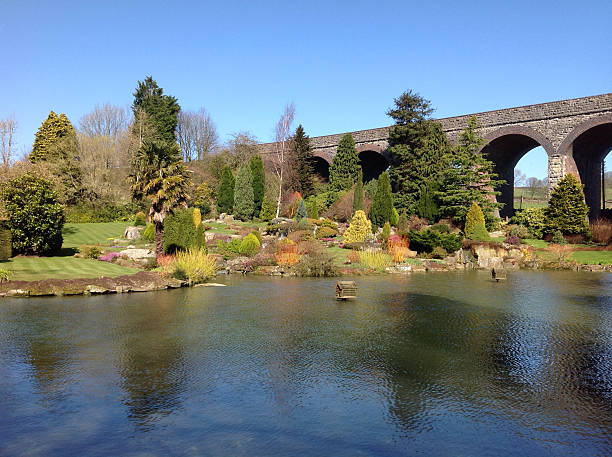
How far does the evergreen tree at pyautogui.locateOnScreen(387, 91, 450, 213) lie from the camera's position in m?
35.2

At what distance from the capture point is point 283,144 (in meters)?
42.0

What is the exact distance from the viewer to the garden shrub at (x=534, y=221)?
29266mm

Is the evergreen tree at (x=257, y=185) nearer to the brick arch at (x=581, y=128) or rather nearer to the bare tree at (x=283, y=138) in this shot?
the bare tree at (x=283, y=138)

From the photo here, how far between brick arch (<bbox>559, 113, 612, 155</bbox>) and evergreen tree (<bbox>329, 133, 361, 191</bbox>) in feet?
53.6

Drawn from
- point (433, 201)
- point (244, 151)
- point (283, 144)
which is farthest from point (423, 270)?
point (244, 151)

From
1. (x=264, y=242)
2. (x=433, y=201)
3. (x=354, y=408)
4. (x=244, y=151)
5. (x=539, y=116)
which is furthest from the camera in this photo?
(x=244, y=151)

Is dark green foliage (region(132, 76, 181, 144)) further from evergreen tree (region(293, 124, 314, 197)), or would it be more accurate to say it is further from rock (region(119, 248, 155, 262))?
rock (region(119, 248, 155, 262))

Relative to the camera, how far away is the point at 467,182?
32.3m

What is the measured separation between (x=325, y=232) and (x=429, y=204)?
9.21m

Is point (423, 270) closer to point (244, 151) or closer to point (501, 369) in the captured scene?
point (501, 369)

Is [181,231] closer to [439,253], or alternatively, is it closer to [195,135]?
[439,253]

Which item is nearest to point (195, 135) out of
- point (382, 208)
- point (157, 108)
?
point (157, 108)

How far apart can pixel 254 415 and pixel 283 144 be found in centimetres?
3791

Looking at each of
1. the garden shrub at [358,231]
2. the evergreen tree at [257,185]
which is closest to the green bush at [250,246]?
the garden shrub at [358,231]
